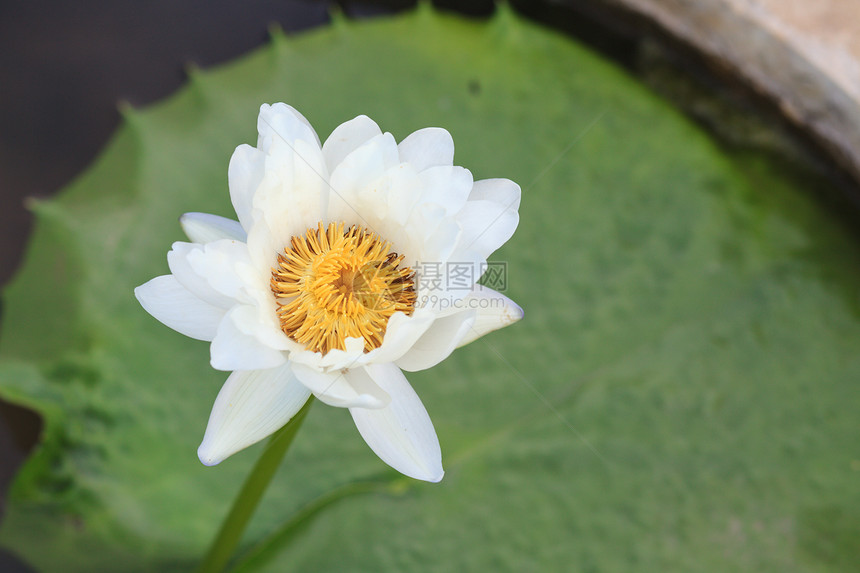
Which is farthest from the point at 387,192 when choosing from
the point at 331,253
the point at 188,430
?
the point at 188,430

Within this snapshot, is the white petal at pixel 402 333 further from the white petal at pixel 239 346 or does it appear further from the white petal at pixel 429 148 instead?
the white petal at pixel 429 148

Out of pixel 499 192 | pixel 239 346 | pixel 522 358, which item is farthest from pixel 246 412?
pixel 522 358

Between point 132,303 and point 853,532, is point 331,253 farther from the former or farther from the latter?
point 853,532

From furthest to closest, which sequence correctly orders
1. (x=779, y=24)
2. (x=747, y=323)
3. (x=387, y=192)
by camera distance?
(x=779, y=24), (x=747, y=323), (x=387, y=192)

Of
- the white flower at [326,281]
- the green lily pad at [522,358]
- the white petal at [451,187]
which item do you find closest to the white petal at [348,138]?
the white flower at [326,281]

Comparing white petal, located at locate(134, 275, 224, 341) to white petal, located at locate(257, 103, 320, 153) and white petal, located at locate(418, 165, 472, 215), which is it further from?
white petal, located at locate(418, 165, 472, 215)

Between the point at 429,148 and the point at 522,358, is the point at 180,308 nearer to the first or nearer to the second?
the point at 429,148

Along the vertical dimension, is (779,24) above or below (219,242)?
above
